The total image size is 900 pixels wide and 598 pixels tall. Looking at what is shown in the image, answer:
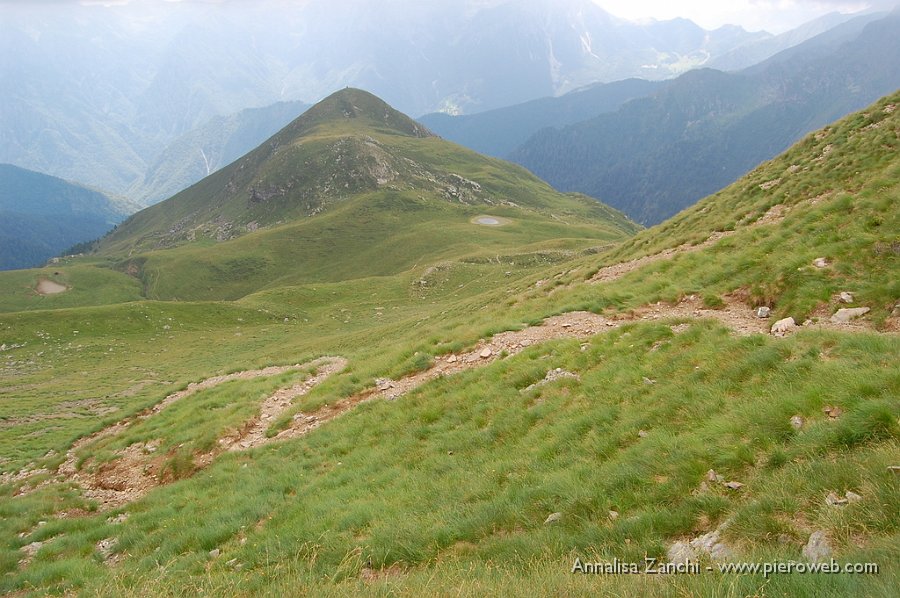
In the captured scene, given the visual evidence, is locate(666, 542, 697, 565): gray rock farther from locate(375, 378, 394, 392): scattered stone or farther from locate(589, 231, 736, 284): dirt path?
locate(589, 231, 736, 284): dirt path

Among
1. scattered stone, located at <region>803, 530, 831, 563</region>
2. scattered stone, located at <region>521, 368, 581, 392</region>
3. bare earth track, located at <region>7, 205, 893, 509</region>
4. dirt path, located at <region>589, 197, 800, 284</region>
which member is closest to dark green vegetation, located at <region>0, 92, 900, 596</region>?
scattered stone, located at <region>803, 530, 831, 563</region>

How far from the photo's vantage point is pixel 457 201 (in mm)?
162750

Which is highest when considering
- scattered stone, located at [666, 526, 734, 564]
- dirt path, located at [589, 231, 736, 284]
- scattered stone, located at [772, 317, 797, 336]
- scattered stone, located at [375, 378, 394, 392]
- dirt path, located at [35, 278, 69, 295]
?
dirt path, located at [35, 278, 69, 295]

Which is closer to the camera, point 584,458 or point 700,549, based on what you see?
point 700,549

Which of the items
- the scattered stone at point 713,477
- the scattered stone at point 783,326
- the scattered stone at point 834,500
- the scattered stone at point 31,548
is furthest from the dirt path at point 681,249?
the scattered stone at point 31,548

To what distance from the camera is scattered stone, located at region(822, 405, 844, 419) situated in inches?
245

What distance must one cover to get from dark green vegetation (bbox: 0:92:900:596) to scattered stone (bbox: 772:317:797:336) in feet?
3.43

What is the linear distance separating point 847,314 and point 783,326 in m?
1.33

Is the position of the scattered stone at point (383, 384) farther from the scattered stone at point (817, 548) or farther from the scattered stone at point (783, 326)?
the scattered stone at point (817, 548)

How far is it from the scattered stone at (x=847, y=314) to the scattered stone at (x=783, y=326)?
76 centimetres

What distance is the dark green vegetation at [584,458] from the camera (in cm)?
507

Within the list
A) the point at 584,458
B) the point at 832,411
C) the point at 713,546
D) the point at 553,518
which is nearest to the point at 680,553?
the point at 713,546

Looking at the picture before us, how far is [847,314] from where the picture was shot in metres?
10.3

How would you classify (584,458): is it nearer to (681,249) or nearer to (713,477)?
(713,477)
